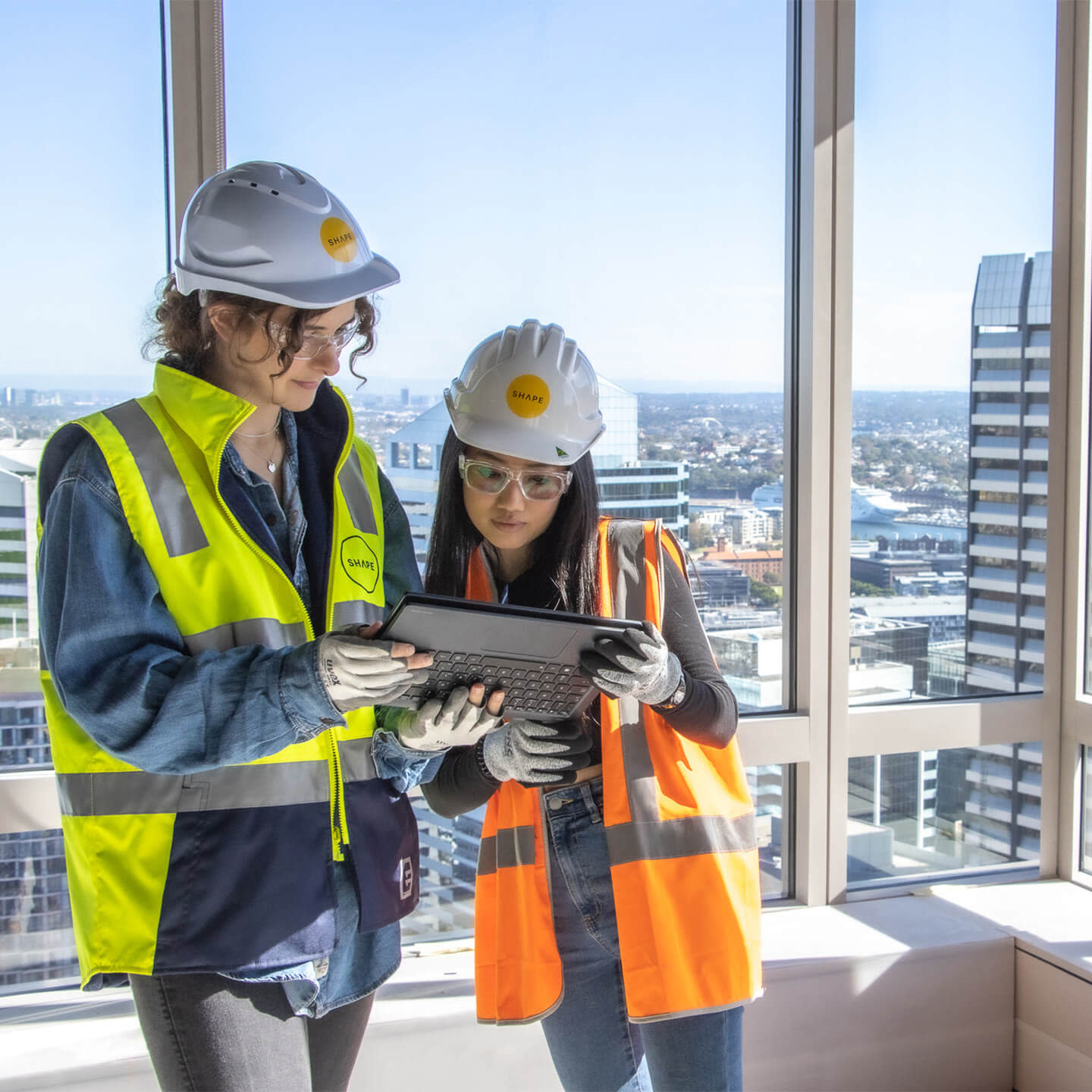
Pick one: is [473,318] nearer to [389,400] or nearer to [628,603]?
[389,400]

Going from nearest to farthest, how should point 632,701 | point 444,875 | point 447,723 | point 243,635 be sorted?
point 243,635
point 447,723
point 632,701
point 444,875

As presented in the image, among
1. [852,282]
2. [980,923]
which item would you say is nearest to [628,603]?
[852,282]

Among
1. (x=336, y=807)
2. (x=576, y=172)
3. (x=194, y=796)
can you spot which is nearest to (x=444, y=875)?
(x=336, y=807)

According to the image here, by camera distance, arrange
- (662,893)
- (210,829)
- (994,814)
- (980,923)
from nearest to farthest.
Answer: (210,829) < (662,893) < (980,923) < (994,814)

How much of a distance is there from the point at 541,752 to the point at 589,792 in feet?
0.48

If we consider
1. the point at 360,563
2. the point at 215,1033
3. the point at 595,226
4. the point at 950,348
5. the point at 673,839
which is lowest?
the point at 215,1033

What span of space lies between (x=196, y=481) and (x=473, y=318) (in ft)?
4.26

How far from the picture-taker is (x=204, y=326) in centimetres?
126

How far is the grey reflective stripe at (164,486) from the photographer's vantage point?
1.14m

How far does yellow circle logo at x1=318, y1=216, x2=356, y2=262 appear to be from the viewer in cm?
126

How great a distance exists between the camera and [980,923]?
102 inches

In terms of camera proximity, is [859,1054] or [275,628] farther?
[859,1054]

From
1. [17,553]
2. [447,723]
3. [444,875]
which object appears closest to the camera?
[447,723]

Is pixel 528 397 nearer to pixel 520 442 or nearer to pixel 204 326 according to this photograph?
pixel 520 442
